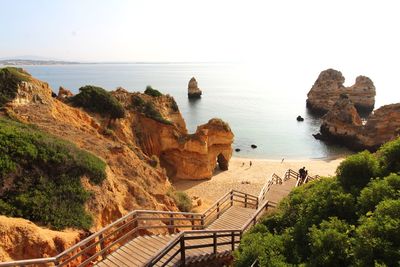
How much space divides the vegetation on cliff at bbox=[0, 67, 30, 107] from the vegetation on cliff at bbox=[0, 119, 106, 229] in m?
6.49

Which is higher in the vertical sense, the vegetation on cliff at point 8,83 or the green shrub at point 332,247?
the vegetation on cliff at point 8,83

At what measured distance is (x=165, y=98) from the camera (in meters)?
38.4

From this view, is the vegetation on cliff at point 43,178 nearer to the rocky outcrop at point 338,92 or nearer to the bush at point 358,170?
the bush at point 358,170

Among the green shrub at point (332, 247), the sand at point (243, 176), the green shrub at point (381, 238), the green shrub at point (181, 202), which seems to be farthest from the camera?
the sand at point (243, 176)

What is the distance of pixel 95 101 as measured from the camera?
28469 mm

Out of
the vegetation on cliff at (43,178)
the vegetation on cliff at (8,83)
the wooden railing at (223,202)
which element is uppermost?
the vegetation on cliff at (8,83)

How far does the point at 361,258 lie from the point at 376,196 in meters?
1.97

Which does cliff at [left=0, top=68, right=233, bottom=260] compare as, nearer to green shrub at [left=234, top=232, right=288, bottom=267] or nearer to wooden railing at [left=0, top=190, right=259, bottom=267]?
wooden railing at [left=0, top=190, right=259, bottom=267]

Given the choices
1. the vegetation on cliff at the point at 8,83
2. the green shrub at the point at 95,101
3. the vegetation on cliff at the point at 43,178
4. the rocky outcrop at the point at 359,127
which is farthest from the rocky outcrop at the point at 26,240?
the rocky outcrop at the point at 359,127

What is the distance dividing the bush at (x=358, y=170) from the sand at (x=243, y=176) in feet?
51.9

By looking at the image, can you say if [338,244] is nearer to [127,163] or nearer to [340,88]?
[127,163]

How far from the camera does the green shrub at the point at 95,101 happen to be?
92.9ft

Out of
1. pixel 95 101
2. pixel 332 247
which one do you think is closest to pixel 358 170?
pixel 332 247

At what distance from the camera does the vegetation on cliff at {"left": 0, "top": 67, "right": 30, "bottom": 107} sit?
60.1 ft
